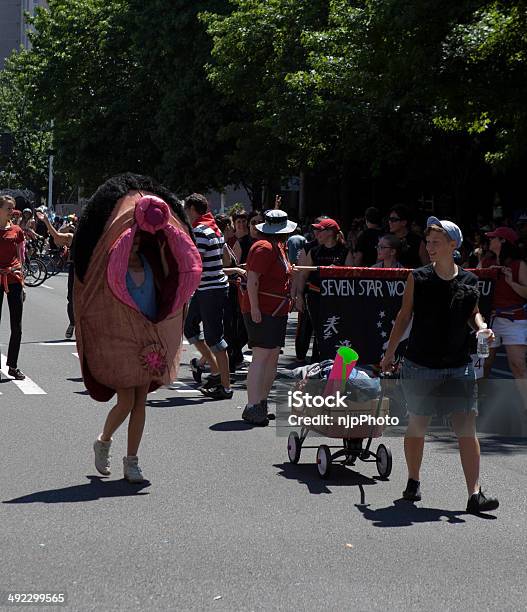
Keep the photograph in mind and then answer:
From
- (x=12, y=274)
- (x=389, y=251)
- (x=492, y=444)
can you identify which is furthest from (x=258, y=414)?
(x=12, y=274)

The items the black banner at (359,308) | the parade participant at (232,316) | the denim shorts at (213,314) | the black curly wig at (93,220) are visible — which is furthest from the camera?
the parade participant at (232,316)

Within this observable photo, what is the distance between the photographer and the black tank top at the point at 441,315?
288 inches

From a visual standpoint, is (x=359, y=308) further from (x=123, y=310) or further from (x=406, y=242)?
(x=123, y=310)

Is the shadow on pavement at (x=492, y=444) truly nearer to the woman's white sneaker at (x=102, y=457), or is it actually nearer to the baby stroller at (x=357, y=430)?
the baby stroller at (x=357, y=430)

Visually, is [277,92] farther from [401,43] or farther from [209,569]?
[209,569]

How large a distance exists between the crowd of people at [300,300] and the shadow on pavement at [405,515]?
0.14 meters

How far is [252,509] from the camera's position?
723cm

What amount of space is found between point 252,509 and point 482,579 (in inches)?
69.1

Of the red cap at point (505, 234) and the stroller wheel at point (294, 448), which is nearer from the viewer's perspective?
the stroller wheel at point (294, 448)

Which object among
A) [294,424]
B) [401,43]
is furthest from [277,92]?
[294,424]

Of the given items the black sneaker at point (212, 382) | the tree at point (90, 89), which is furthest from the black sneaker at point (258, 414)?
the tree at point (90, 89)

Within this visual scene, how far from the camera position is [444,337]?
7.32 meters

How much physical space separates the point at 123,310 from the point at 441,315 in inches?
77.1

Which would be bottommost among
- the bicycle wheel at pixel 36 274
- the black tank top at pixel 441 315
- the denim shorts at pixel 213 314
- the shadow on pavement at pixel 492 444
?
the bicycle wheel at pixel 36 274
